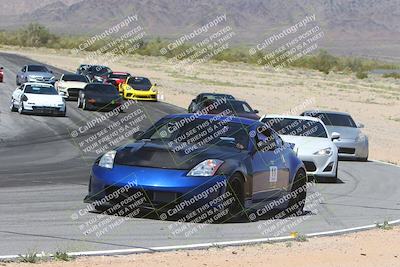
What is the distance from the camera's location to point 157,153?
35.9 feet

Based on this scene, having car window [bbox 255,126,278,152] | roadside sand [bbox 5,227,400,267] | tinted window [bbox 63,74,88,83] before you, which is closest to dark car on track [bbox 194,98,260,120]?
tinted window [bbox 63,74,88,83]

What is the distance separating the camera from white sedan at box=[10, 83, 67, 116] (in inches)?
1351

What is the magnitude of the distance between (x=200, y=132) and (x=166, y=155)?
0.97 meters

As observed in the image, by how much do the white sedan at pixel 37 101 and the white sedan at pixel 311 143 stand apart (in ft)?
A: 55.9

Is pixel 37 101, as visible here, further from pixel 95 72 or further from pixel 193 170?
pixel 193 170

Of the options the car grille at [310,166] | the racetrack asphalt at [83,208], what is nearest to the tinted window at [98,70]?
the racetrack asphalt at [83,208]

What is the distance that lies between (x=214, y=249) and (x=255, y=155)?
2.81 metres

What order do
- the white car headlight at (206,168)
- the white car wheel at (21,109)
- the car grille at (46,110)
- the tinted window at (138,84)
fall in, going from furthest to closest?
1. the tinted window at (138,84)
2. the white car wheel at (21,109)
3. the car grille at (46,110)
4. the white car headlight at (206,168)

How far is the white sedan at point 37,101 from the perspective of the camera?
3431 cm

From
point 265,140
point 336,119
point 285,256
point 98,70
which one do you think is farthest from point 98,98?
point 285,256

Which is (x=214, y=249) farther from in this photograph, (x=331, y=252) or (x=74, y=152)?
(x=74, y=152)

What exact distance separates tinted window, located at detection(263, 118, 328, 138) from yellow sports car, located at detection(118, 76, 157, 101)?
28.5m

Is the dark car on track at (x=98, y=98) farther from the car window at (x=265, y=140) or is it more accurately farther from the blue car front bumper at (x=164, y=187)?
the blue car front bumper at (x=164, y=187)

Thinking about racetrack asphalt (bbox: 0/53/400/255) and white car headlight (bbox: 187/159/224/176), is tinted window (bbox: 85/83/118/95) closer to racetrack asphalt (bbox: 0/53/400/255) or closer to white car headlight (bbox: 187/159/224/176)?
racetrack asphalt (bbox: 0/53/400/255)
